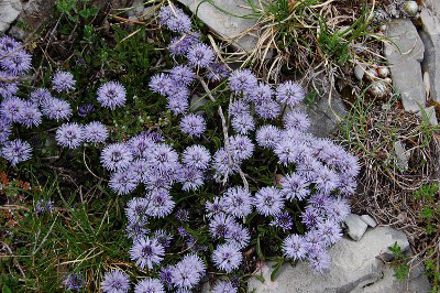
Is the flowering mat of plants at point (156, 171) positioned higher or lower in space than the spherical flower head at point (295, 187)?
lower

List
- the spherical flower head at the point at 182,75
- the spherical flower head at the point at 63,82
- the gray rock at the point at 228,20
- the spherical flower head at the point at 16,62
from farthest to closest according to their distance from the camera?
the gray rock at the point at 228,20 < the spherical flower head at the point at 182,75 < the spherical flower head at the point at 63,82 < the spherical flower head at the point at 16,62

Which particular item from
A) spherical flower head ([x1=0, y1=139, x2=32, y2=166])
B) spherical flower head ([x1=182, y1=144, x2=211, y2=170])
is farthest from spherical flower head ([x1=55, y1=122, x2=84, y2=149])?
spherical flower head ([x1=182, y1=144, x2=211, y2=170])

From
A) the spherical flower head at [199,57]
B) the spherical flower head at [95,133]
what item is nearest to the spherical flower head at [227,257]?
the spherical flower head at [95,133]

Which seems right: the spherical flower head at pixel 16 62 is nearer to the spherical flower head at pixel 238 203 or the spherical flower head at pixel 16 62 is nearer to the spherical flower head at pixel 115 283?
the spherical flower head at pixel 115 283

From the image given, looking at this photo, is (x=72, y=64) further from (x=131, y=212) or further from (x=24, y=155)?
(x=131, y=212)

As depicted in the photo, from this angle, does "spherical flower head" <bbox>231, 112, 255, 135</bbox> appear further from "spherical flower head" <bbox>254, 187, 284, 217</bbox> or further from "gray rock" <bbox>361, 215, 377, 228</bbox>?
"gray rock" <bbox>361, 215, 377, 228</bbox>

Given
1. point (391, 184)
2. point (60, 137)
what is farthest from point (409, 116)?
point (60, 137)
